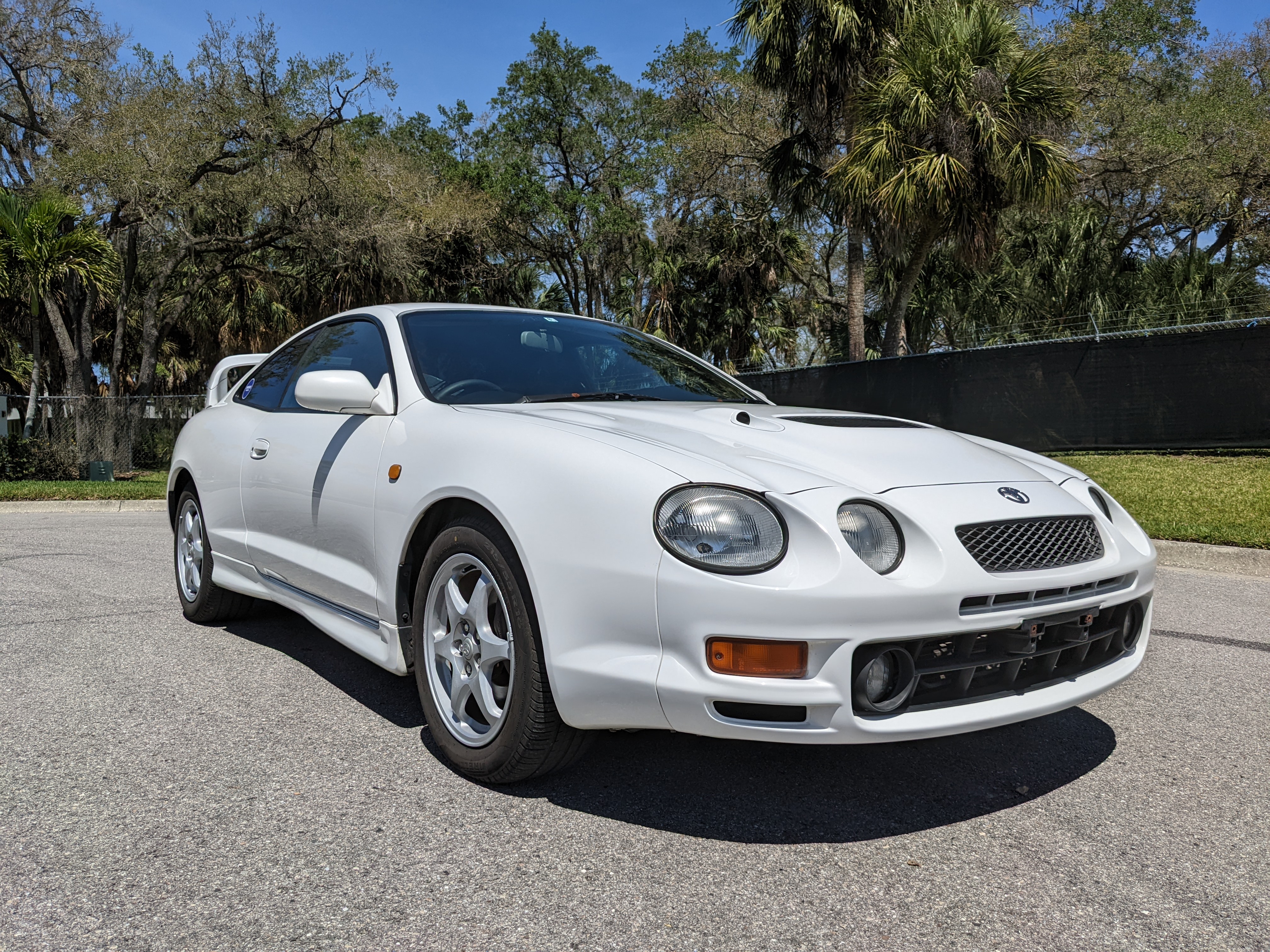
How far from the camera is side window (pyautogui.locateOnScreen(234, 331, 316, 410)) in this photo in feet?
14.6

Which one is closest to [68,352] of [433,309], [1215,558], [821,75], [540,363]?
[821,75]

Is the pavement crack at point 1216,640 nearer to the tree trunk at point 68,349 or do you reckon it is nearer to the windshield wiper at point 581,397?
the windshield wiper at point 581,397

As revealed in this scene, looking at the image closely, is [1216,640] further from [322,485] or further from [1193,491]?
[1193,491]

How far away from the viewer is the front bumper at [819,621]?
2252 mm

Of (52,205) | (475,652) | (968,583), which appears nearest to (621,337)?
(475,652)

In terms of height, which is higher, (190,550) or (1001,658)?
(1001,658)

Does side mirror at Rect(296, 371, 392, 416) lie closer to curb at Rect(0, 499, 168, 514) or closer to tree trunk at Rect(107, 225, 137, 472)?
curb at Rect(0, 499, 168, 514)

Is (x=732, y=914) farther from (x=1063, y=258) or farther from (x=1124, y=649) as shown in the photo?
(x=1063, y=258)

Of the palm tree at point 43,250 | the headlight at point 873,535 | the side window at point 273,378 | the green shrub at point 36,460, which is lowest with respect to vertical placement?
the green shrub at point 36,460

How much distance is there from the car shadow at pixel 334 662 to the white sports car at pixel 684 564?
350 mm

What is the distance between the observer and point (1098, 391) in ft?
43.1

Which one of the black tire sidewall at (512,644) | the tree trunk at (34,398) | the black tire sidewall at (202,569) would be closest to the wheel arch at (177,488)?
the black tire sidewall at (202,569)

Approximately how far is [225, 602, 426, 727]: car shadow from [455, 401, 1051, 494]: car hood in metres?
1.19

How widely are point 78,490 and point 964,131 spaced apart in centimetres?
1418
